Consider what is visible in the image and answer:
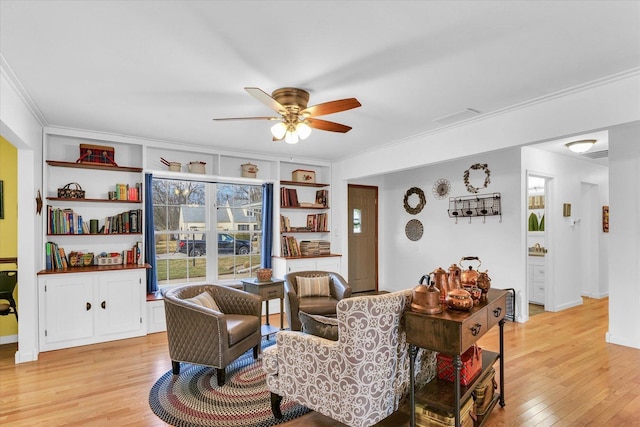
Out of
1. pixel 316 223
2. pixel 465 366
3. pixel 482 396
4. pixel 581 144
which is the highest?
pixel 581 144

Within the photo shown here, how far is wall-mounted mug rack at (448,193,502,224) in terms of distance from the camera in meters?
5.00

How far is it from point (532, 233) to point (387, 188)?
2.69 m

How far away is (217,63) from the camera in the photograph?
2.48m

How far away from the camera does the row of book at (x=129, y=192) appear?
4.50m

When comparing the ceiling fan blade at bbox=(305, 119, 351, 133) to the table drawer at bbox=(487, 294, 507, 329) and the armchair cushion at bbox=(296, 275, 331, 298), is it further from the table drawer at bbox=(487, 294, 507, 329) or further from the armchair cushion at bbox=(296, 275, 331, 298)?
the armchair cushion at bbox=(296, 275, 331, 298)

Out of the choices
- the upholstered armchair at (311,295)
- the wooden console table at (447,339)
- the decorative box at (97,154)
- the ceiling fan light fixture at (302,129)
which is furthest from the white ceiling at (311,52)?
the upholstered armchair at (311,295)

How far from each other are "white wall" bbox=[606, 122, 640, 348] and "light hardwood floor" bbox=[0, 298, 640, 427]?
266 mm

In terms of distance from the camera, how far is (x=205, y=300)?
335cm

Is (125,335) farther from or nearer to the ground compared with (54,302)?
nearer to the ground

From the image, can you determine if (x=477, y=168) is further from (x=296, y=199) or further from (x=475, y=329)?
(x=475, y=329)

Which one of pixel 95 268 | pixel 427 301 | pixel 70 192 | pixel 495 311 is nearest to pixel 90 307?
pixel 95 268

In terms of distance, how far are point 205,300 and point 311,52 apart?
2388mm

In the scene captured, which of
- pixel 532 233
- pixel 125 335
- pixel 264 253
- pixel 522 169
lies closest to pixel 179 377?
pixel 125 335

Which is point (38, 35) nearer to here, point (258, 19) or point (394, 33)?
point (258, 19)
